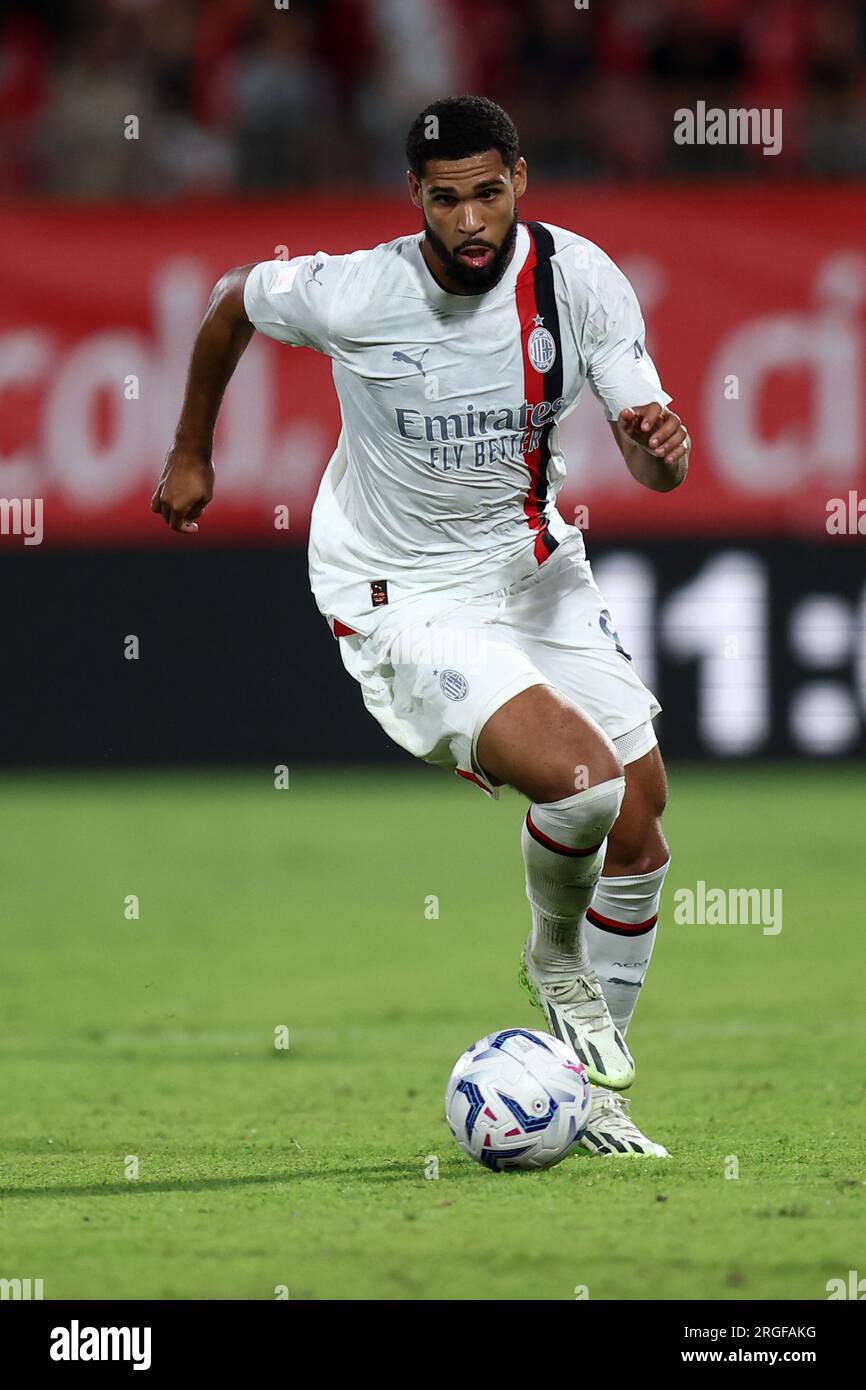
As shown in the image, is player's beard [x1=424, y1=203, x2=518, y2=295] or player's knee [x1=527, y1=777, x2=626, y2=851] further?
player's beard [x1=424, y1=203, x2=518, y2=295]

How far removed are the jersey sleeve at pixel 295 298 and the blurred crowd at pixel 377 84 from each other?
7.09 metres

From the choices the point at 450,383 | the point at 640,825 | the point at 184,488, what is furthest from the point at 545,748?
the point at 184,488

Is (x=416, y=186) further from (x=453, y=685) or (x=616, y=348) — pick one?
(x=453, y=685)

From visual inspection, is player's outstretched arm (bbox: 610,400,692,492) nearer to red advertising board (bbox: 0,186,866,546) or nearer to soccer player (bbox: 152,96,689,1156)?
soccer player (bbox: 152,96,689,1156)

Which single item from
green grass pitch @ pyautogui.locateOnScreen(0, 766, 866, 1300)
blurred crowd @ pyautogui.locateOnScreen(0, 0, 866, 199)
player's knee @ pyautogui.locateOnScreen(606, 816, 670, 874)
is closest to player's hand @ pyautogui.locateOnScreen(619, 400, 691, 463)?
player's knee @ pyautogui.locateOnScreen(606, 816, 670, 874)

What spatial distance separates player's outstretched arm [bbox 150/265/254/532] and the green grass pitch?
1603 mm

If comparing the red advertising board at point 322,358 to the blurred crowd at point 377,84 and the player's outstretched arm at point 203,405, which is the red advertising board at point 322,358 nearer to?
the blurred crowd at point 377,84

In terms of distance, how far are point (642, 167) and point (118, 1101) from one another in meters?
8.07

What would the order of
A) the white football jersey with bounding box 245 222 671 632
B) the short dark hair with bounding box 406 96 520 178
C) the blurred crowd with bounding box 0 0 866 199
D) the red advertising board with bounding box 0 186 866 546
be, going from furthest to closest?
the blurred crowd with bounding box 0 0 866 199 → the red advertising board with bounding box 0 186 866 546 → the white football jersey with bounding box 245 222 671 632 → the short dark hair with bounding box 406 96 520 178

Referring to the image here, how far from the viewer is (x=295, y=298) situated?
5430 millimetres

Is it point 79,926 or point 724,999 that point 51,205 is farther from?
point 724,999

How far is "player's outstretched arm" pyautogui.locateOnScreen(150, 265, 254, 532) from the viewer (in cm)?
559

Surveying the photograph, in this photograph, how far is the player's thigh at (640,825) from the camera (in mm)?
5523

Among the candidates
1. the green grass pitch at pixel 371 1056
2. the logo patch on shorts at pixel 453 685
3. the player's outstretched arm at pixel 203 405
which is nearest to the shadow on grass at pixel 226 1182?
the green grass pitch at pixel 371 1056
